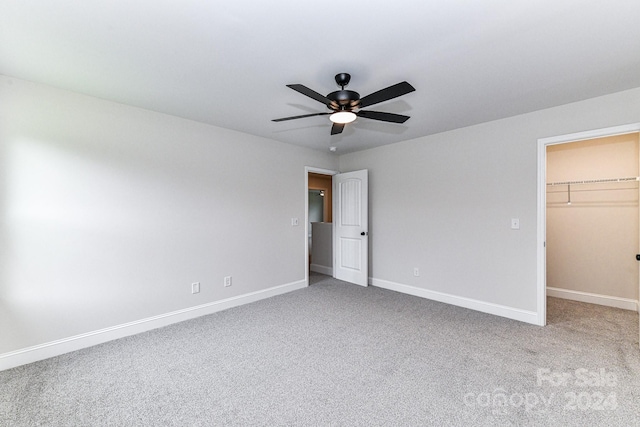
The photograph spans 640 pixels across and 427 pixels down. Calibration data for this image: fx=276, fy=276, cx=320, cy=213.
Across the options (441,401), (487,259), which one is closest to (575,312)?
(487,259)

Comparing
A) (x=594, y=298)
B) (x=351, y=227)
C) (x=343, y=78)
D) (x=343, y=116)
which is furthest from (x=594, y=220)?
(x=343, y=78)

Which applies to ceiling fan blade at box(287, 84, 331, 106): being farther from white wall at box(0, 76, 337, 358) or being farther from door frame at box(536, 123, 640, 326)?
door frame at box(536, 123, 640, 326)

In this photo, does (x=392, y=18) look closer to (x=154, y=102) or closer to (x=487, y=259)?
(x=154, y=102)

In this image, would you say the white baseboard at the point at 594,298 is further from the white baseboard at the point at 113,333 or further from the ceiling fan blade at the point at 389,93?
the white baseboard at the point at 113,333

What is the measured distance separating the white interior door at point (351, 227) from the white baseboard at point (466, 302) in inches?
16.3

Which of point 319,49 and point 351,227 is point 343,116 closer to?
point 319,49

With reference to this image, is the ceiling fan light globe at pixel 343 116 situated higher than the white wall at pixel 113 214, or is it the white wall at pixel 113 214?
the ceiling fan light globe at pixel 343 116

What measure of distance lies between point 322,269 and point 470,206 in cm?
313

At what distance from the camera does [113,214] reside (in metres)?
Result: 2.84

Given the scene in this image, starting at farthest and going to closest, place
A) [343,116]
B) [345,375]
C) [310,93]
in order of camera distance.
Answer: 1. [343,116]
2. [345,375]
3. [310,93]

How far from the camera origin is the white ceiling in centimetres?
159

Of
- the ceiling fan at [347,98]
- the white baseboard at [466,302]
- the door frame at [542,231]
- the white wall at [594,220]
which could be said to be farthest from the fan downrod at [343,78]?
the white wall at [594,220]

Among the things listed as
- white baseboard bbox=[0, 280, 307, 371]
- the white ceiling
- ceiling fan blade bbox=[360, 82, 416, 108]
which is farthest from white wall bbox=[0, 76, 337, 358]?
ceiling fan blade bbox=[360, 82, 416, 108]

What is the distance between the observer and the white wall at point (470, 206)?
317cm
